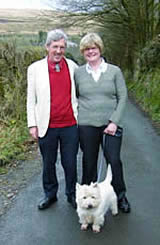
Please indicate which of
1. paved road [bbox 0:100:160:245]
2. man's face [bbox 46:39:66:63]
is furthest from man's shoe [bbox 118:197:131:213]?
man's face [bbox 46:39:66:63]

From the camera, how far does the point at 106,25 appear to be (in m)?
22.6

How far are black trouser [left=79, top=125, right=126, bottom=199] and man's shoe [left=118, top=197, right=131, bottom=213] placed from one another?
0.27ft

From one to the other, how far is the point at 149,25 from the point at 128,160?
1417cm

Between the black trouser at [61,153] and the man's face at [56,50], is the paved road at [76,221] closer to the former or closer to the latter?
the black trouser at [61,153]

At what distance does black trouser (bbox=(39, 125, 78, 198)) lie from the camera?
453cm

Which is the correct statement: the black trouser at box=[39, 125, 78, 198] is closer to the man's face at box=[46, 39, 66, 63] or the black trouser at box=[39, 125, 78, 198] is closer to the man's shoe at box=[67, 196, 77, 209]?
the man's shoe at box=[67, 196, 77, 209]

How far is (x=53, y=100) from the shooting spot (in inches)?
169

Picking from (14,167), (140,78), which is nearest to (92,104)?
(14,167)

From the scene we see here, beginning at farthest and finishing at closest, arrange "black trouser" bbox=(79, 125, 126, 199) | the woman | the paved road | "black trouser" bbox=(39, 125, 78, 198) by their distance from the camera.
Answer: "black trouser" bbox=(39, 125, 78, 198) → "black trouser" bbox=(79, 125, 126, 199) → the woman → the paved road

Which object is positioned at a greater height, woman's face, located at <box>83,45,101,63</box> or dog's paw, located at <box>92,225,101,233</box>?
woman's face, located at <box>83,45,101,63</box>

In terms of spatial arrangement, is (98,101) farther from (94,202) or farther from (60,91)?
(94,202)

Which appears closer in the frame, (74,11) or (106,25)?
(74,11)

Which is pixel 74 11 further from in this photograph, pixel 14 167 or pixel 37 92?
pixel 37 92

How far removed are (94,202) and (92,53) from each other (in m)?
1.68
